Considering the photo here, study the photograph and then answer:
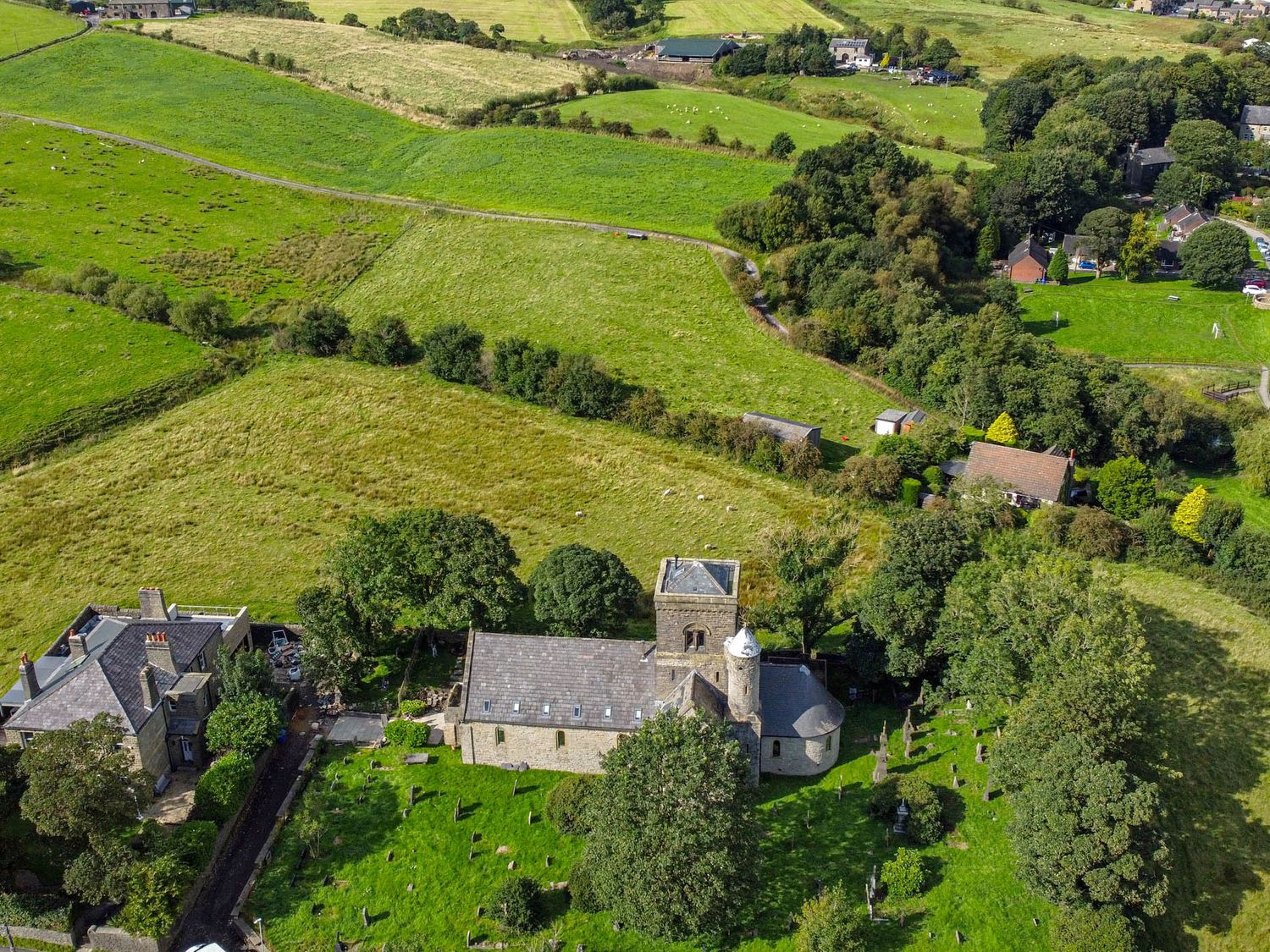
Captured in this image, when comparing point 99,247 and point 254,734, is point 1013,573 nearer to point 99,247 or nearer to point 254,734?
point 254,734

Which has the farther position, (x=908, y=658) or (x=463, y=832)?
(x=908, y=658)

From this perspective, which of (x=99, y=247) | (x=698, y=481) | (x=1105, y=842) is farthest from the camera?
→ (x=99, y=247)

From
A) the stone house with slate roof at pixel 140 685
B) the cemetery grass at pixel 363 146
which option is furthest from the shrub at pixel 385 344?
the stone house with slate roof at pixel 140 685

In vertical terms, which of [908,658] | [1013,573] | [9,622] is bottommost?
[9,622]

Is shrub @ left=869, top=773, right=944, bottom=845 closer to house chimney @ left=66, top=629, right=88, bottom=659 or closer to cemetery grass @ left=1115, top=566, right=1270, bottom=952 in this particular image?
cemetery grass @ left=1115, top=566, right=1270, bottom=952

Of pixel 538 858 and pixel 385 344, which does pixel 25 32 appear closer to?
pixel 385 344

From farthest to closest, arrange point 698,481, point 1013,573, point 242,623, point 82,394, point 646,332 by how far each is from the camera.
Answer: point 646,332
point 82,394
point 698,481
point 242,623
point 1013,573

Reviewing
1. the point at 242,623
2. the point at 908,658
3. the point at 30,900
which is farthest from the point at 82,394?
the point at 908,658

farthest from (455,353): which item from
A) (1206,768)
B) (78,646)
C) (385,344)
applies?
(1206,768)
